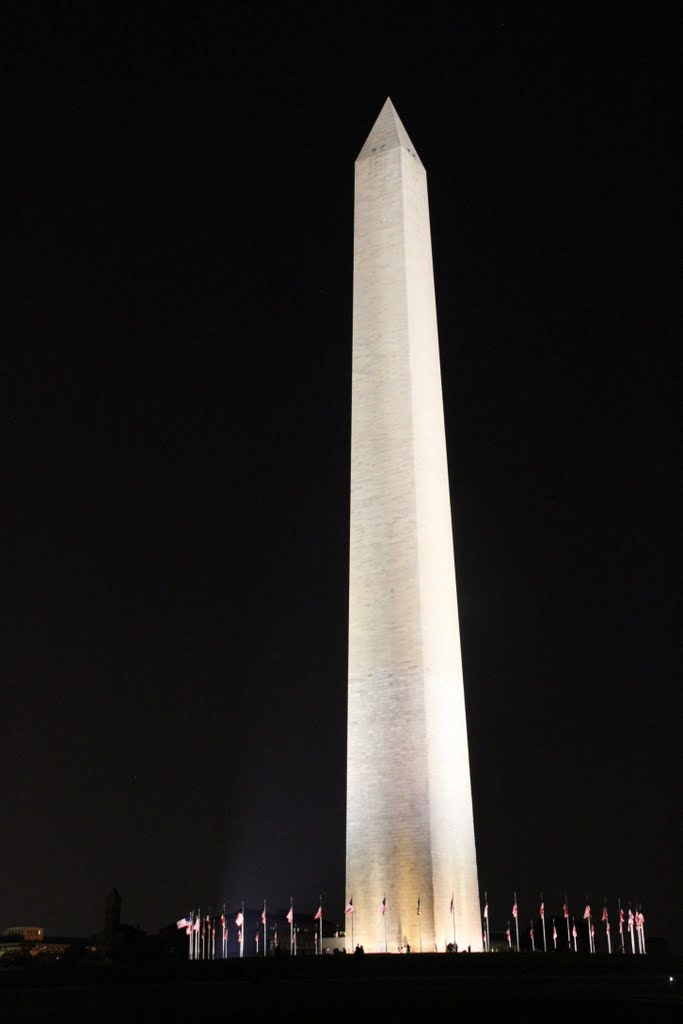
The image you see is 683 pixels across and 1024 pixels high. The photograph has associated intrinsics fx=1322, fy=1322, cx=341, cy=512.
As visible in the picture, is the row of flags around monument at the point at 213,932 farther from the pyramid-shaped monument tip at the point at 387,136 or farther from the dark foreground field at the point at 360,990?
the pyramid-shaped monument tip at the point at 387,136

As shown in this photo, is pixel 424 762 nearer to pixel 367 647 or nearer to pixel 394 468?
pixel 367 647

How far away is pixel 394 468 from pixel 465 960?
11.3 metres

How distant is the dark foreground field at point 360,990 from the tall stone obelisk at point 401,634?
2951 millimetres

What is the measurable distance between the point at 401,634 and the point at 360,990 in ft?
36.0

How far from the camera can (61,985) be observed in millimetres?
23656

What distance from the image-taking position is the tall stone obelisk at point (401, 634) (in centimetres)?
2855

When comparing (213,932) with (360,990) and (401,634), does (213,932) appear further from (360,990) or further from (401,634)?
(360,990)

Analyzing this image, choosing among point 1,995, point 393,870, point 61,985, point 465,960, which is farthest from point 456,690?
point 1,995

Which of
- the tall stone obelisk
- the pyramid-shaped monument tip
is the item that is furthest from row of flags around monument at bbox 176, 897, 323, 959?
the pyramid-shaped monument tip

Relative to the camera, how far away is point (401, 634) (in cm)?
2972

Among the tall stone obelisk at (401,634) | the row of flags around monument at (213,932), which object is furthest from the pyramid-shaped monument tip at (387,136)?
the row of flags around monument at (213,932)

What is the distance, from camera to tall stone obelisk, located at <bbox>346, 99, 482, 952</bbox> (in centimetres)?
2855

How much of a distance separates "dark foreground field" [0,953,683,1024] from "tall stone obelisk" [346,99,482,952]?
2.95 meters

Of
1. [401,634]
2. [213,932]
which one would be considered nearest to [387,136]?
[401,634]
